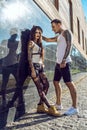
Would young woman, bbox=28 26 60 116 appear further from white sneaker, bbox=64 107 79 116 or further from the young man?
the young man

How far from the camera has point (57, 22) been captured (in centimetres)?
566

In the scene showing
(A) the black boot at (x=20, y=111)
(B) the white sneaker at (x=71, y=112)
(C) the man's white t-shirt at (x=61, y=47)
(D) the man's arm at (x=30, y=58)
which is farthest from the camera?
(C) the man's white t-shirt at (x=61, y=47)

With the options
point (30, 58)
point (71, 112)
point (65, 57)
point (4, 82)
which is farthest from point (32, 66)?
point (71, 112)

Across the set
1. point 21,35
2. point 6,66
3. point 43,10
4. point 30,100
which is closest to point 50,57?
point 43,10

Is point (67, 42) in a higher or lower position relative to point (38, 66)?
higher

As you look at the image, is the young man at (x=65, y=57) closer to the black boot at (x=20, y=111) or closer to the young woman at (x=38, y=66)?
the young woman at (x=38, y=66)

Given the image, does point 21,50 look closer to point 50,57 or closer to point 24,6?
point 24,6

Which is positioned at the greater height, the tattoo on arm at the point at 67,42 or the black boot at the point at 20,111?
the tattoo on arm at the point at 67,42

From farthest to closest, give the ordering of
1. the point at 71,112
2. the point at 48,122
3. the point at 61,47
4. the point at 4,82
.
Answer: the point at 61,47 < the point at 71,112 < the point at 48,122 < the point at 4,82

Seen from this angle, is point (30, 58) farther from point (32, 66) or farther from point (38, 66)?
point (38, 66)

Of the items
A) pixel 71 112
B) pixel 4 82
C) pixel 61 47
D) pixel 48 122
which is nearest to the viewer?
pixel 4 82

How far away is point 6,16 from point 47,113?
6.05ft

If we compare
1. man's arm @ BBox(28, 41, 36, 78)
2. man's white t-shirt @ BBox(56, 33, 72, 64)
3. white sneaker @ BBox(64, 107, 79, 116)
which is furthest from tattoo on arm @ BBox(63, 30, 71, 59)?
white sneaker @ BBox(64, 107, 79, 116)

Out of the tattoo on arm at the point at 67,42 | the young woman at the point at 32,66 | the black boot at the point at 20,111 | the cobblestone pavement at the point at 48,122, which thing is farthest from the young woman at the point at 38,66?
the tattoo on arm at the point at 67,42
